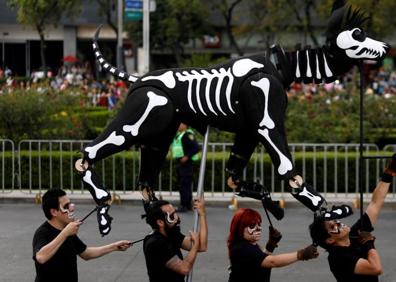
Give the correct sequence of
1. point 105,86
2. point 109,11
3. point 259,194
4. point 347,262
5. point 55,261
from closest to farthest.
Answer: point 347,262
point 55,261
point 259,194
point 105,86
point 109,11

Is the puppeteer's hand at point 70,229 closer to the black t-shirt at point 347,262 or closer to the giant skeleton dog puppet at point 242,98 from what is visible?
the giant skeleton dog puppet at point 242,98

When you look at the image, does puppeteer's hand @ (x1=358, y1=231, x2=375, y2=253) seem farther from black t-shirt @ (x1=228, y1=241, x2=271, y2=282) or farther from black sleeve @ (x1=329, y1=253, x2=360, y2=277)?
black t-shirt @ (x1=228, y1=241, x2=271, y2=282)

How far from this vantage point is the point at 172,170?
16.1 metres

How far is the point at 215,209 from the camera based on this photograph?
1538 centimetres

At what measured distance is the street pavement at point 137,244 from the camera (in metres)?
10.4

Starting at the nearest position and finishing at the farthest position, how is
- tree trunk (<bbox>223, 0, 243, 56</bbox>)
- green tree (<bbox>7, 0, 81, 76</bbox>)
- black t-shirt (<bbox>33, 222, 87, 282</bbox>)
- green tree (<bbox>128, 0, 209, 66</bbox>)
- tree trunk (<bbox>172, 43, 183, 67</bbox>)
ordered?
black t-shirt (<bbox>33, 222, 87, 282</bbox>) → green tree (<bbox>7, 0, 81, 76</bbox>) → tree trunk (<bbox>223, 0, 243, 56</bbox>) → green tree (<bbox>128, 0, 209, 66</bbox>) → tree trunk (<bbox>172, 43, 183, 67</bbox>)

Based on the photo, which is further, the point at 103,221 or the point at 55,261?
the point at 103,221

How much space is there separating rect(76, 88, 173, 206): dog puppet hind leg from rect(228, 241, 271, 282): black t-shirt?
1272 mm

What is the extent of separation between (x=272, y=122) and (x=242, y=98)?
316 mm

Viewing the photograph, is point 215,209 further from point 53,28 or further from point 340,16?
point 53,28

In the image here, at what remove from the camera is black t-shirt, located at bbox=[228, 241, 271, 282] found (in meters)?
6.68

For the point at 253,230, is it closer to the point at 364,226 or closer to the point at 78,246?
the point at 364,226

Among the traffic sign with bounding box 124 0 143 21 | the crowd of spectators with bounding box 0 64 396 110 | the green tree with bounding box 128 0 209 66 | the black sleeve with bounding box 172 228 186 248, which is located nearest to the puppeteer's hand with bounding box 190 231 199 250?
the black sleeve with bounding box 172 228 186 248

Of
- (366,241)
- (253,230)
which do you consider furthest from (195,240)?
(366,241)
